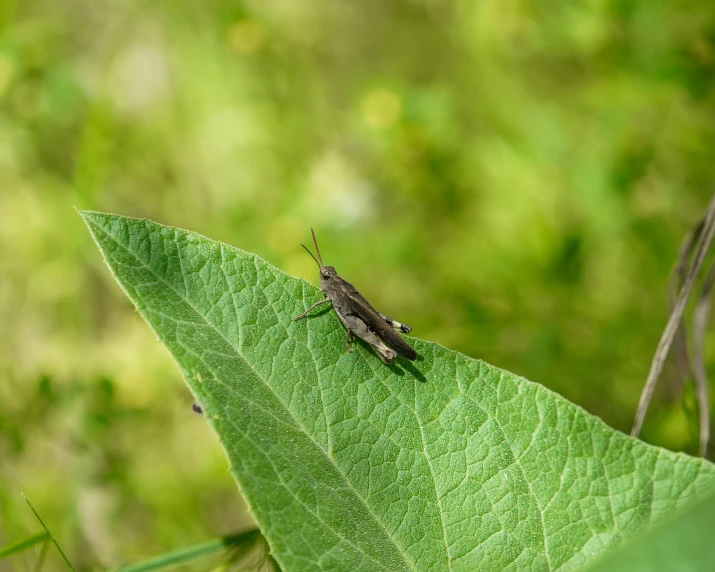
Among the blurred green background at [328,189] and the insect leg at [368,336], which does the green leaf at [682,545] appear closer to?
the insect leg at [368,336]

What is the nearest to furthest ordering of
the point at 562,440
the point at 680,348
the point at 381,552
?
the point at 381,552 → the point at 562,440 → the point at 680,348

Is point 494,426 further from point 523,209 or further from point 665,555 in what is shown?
point 523,209

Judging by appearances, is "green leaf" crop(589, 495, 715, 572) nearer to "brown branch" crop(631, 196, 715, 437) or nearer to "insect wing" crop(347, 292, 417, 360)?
"insect wing" crop(347, 292, 417, 360)

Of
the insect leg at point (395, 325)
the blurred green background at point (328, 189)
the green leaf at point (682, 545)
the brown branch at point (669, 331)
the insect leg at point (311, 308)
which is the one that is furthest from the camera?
the blurred green background at point (328, 189)

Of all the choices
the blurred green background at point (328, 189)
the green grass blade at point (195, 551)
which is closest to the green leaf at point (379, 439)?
the green grass blade at point (195, 551)

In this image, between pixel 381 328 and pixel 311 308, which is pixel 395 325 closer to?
pixel 381 328

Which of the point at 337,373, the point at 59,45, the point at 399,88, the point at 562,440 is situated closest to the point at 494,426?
the point at 562,440

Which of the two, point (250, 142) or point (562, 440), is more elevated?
point (250, 142)
